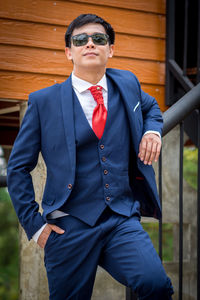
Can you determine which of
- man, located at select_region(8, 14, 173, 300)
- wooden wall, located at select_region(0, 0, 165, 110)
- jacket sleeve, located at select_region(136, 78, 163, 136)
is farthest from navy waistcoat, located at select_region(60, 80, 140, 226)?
wooden wall, located at select_region(0, 0, 165, 110)

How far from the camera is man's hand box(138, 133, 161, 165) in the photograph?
6.33 ft

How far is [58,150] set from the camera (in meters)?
1.92

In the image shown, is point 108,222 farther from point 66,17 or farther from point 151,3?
point 151,3

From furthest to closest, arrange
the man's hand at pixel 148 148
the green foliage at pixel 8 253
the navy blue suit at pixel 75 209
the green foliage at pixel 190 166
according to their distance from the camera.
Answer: the green foliage at pixel 190 166, the green foliage at pixel 8 253, the man's hand at pixel 148 148, the navy blue suit at pixel 75 209

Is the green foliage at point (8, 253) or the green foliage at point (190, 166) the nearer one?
the green foliage at point (8, 253)

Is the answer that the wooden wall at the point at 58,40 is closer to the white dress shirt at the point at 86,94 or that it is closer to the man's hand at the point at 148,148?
the white dress shirt at the point at 86,94

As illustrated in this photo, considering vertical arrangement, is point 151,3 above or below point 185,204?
above

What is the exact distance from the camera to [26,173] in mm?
1950

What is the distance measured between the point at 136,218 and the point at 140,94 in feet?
1.94

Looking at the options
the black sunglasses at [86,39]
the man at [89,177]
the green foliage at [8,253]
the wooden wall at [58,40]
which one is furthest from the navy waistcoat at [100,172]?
the green foliage at [8,253]

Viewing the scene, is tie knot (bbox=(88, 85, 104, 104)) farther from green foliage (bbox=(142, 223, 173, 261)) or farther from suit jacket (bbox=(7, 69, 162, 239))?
green foliage (bbox=(142, 223, 173, 261))

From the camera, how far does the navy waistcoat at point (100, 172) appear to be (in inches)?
73.6

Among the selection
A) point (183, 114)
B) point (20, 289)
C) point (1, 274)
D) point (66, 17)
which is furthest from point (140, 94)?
point (1, 274)

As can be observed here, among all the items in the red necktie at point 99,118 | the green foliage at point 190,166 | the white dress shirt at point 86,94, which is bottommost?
the green foliage at point 190,166
